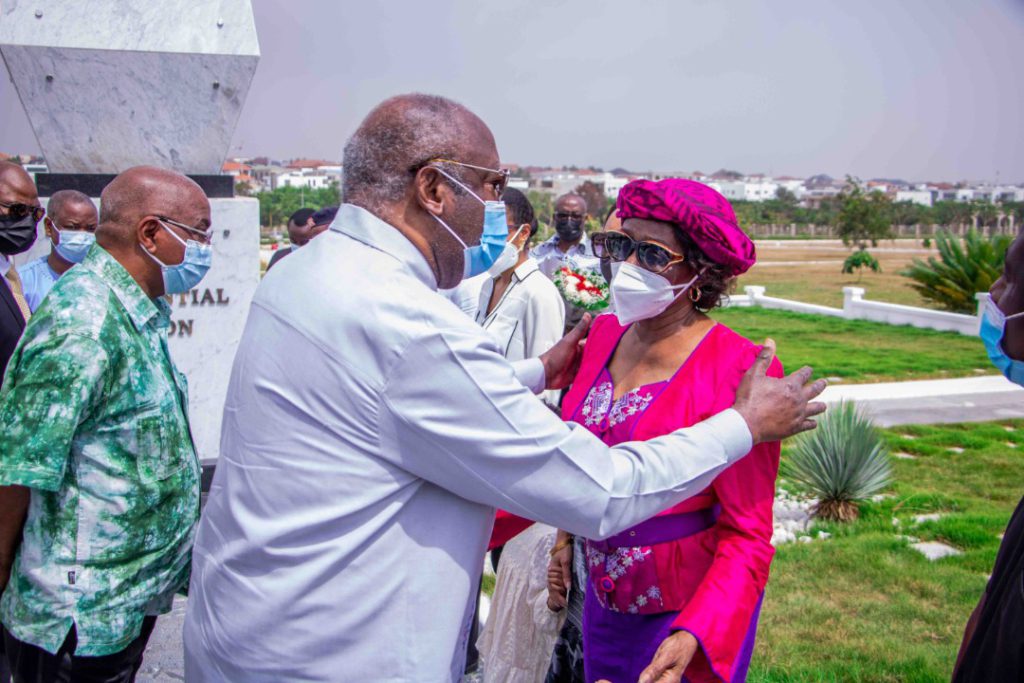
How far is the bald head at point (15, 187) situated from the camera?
4676 millimetres

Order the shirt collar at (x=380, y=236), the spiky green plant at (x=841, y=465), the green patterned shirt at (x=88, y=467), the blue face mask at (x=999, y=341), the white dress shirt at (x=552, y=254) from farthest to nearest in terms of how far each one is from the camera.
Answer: the white dress shirt at (x=552, y=254), the spiky green plant at (x=841, y=465), the green patterned shirt at (x=88, y=467), the blue face mask at (x=999, y=341), the shirt collar at (x=380, y=236)

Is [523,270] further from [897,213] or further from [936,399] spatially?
[897,213]

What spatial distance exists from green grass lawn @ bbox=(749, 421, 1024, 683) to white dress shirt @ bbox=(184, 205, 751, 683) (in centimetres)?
274

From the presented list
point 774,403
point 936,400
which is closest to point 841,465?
point 936,400

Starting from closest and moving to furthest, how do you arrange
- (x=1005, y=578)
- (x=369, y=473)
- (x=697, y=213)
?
(x=369, y=473)
(x=1005, y=578)
(x=697, y=213)

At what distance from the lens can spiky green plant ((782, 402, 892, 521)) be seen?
708 cm

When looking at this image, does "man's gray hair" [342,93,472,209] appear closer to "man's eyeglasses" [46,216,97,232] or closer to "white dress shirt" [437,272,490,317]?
"white dress shirt" [437,272,490,317]

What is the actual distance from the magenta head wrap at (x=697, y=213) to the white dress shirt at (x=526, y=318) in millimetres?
2204

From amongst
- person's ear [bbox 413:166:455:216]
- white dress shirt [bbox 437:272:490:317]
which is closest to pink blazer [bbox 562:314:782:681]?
person's ear [bbox 413:166:455:216]

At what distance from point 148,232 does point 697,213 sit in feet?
5.73

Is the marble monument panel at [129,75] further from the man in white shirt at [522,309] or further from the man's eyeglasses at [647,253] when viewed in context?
the man's eyeglasses at [647,253]

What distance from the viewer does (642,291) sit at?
8.36 ft

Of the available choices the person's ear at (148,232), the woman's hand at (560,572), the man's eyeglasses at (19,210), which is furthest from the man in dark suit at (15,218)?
the woman's hand at (560,572)

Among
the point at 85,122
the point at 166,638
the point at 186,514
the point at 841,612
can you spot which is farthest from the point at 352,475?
the point at 85,122
